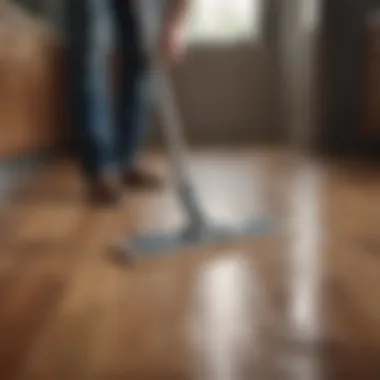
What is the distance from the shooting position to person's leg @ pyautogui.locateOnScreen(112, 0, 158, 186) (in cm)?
213

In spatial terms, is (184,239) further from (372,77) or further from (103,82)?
(372,77)

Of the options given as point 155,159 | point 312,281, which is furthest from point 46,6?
point 312,281

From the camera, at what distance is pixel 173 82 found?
3531mm

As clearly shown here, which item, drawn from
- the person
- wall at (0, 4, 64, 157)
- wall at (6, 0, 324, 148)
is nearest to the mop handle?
the person

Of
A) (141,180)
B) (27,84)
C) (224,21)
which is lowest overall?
(141,180)

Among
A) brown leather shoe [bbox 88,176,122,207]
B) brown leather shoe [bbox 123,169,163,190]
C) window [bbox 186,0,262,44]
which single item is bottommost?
brown leather shoe [bbox 123,169,163,190]

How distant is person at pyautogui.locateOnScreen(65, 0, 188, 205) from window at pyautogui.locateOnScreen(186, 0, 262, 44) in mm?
1390

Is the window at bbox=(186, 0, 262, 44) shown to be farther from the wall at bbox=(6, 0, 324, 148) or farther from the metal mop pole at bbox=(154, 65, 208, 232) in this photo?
the metal mop pole at bbox=(154, 65, 208, 232)

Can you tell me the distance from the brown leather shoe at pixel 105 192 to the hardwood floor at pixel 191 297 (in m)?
0.04

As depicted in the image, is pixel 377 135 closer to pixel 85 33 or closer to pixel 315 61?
pixel 315 61

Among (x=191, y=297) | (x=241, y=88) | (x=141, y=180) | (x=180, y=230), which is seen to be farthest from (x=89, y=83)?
(x=241, y=88)

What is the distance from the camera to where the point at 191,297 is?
1163 mm

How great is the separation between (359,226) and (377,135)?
1293 mm

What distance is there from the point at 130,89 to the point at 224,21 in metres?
1.54
